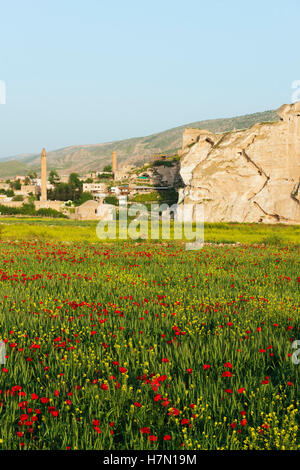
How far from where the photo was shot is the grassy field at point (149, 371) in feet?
11.9

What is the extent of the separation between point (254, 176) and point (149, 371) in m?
65.3

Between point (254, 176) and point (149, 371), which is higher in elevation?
point (254, 176)

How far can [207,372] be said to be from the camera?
4.79 metres

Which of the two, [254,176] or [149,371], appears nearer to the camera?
[149,371]

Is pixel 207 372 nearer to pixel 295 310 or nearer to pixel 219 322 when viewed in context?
pixel 219 322

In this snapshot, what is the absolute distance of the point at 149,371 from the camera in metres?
4.80

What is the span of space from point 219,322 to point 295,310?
1802 mm

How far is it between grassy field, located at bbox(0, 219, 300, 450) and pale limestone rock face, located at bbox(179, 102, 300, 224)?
57940 millimetres

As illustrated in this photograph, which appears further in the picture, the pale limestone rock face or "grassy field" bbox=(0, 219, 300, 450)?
the pale limestone rock face

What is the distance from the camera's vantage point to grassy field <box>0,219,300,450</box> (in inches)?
142

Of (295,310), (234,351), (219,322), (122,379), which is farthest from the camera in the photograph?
(295,310)

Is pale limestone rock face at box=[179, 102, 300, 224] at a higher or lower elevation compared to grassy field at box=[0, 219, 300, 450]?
higher
